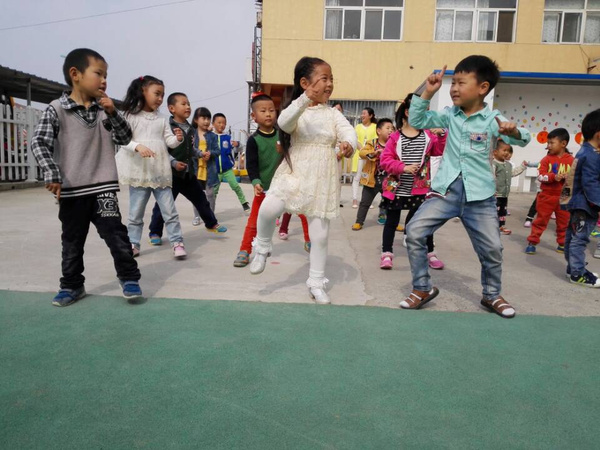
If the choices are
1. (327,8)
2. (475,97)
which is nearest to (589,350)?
(475,97)

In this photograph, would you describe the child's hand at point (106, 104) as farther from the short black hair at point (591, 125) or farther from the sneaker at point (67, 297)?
the short black hair at point (591, 125)

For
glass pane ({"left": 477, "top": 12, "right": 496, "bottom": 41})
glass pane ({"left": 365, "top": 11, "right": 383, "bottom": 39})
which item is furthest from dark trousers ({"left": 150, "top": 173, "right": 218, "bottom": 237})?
glass pane ({"left": 477, "top": 12, "right": 496, "bottom": 41})

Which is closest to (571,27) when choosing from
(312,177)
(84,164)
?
(312,177)

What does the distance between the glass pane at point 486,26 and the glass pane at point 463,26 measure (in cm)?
28

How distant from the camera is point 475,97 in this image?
10.1 ft

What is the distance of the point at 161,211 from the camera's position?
180 inches

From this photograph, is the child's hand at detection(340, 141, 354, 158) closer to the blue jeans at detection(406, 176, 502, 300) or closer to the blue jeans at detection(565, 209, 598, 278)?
the blue jeans at detection(406, 176, 502, 300)

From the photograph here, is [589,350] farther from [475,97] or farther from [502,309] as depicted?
[475,97]

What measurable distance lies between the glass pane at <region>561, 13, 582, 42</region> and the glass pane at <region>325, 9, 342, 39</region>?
23.9 feet

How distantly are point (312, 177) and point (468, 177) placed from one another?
1.04 m

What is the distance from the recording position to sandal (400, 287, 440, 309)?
3180 mm

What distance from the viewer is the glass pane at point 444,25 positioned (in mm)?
15203

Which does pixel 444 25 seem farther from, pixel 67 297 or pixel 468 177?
pixel 67 297

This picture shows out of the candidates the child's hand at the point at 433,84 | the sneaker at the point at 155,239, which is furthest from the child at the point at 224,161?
the child's hand at the point at 433,84
